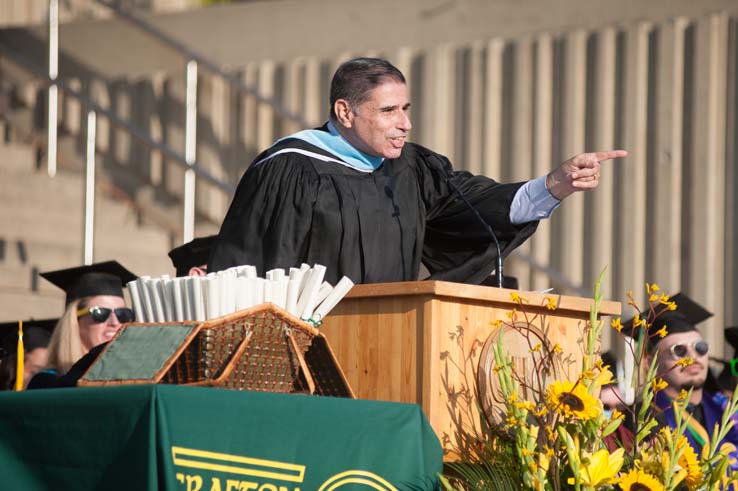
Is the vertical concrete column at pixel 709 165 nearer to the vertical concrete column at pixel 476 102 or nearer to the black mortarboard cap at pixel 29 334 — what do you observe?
the vertical concrete column at pixel 476 102

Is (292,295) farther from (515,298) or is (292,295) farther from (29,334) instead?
(29,334)

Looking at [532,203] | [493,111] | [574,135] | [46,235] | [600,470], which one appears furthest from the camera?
[493,111]

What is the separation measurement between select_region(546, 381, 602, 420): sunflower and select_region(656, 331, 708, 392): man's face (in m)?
2.94

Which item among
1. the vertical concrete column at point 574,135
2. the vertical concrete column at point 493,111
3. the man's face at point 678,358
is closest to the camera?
the man's face at point 678,358

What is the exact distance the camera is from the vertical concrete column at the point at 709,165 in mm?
8922

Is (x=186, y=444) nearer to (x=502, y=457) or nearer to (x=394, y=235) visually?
(x=502, y=457)

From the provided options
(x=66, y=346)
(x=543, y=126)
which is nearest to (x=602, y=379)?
(x=66, y=346)

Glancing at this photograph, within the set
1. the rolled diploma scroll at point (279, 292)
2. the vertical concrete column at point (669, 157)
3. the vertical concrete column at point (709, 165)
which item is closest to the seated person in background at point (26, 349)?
the rolled diploma scroll at point (279, 292)

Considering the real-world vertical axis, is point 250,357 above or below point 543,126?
below

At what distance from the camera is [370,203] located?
173 inches

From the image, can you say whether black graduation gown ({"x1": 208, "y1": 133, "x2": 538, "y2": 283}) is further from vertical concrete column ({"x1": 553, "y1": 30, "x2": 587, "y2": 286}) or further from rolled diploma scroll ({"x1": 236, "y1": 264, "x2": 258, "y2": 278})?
vertical concrete column ({"x1": 553, "y1": 30, "x2": 587, "y2": 286})

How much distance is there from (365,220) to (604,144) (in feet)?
16.9

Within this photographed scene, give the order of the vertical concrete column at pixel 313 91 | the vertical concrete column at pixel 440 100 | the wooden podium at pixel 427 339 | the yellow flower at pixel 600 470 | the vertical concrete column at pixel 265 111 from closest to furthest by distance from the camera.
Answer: the yellow flower at pixel 600 470, the wooden podium at pixel 427 339, the vertical concrete column at pixel 440 100, the vertical concrete column at pixel 313 91, the vertical concrete column at pixel 265 111

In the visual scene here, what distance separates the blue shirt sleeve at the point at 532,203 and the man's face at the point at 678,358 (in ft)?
6.41
